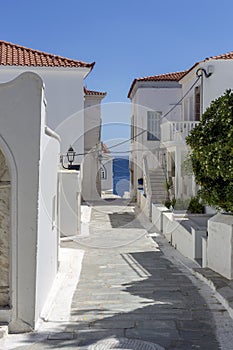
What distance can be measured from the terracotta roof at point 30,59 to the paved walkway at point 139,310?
1097 centimetres

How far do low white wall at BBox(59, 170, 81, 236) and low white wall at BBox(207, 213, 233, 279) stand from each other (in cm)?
736

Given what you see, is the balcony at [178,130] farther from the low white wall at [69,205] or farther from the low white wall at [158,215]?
the low white wall at [69,205]

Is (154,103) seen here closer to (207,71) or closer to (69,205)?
(207,71)

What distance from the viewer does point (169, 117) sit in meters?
29.5

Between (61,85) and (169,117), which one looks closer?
(61,85)

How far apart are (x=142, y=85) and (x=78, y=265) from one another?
19904mm

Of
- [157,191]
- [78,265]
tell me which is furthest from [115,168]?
[78,265]

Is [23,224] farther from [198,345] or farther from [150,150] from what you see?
[150,150]

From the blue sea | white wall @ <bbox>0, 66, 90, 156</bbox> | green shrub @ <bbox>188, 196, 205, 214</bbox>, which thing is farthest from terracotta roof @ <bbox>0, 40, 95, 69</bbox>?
the blue sea

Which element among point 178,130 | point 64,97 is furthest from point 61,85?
point 178,130

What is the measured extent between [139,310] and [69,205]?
31.6 feet

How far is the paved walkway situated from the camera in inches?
233

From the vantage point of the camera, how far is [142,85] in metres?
29.4

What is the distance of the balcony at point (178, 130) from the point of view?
20062mm
